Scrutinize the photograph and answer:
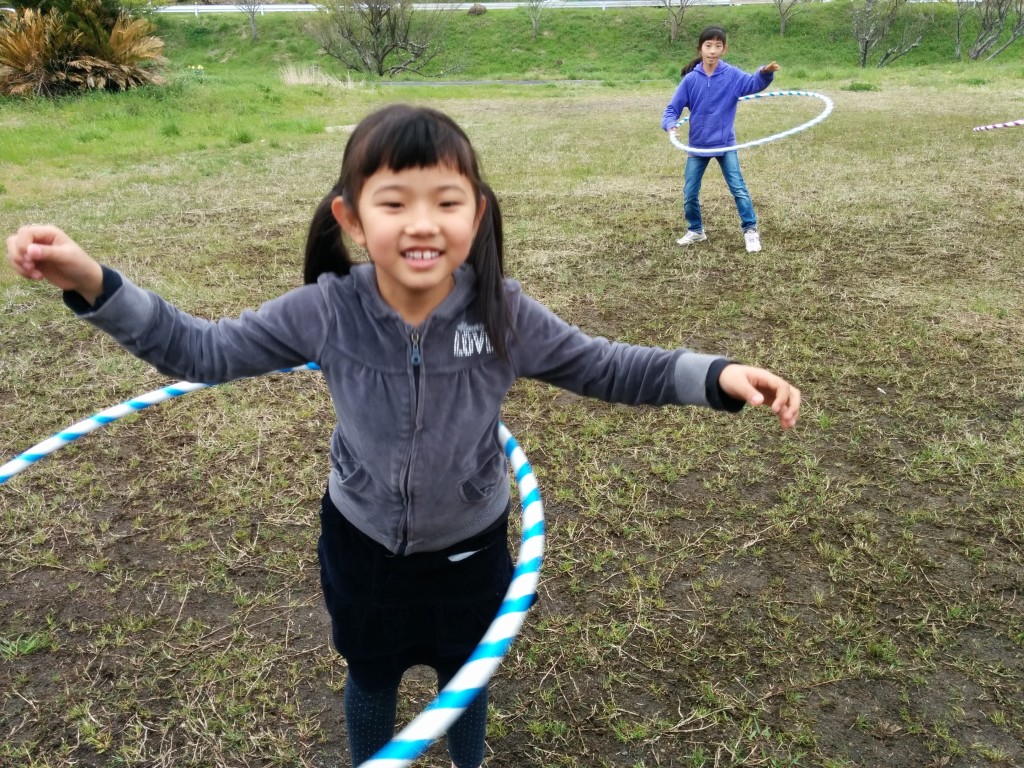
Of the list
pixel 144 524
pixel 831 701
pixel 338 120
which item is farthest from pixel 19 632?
pixel 338 120

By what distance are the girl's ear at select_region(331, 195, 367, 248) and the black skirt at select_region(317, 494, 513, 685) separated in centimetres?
62

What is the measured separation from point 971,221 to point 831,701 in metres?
6.32

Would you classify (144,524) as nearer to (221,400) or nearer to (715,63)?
(221,400)

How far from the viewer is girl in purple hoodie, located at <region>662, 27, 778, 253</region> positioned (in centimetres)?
654

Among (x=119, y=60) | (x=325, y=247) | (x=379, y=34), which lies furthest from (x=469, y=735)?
(x=379, y=34)

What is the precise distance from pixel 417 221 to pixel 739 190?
5730mm

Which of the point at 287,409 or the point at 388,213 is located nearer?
the point at 388,213

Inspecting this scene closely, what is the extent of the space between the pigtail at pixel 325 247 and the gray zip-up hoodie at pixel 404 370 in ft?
0.37

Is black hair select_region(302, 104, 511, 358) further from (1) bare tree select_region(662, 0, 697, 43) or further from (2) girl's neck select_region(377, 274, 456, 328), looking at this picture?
(1) bare tree select_region(662, 0, 697, 43)

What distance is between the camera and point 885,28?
104ft

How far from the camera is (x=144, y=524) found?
11.1 ft

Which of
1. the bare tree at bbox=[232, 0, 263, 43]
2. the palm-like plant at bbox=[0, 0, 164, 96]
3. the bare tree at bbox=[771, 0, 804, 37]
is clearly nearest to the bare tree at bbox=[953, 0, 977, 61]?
the bare tree at bbox=[771, 0, 804, 37]

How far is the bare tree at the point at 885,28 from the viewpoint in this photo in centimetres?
3144

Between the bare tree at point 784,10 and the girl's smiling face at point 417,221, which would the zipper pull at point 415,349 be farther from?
the bare tree at point 784,10
